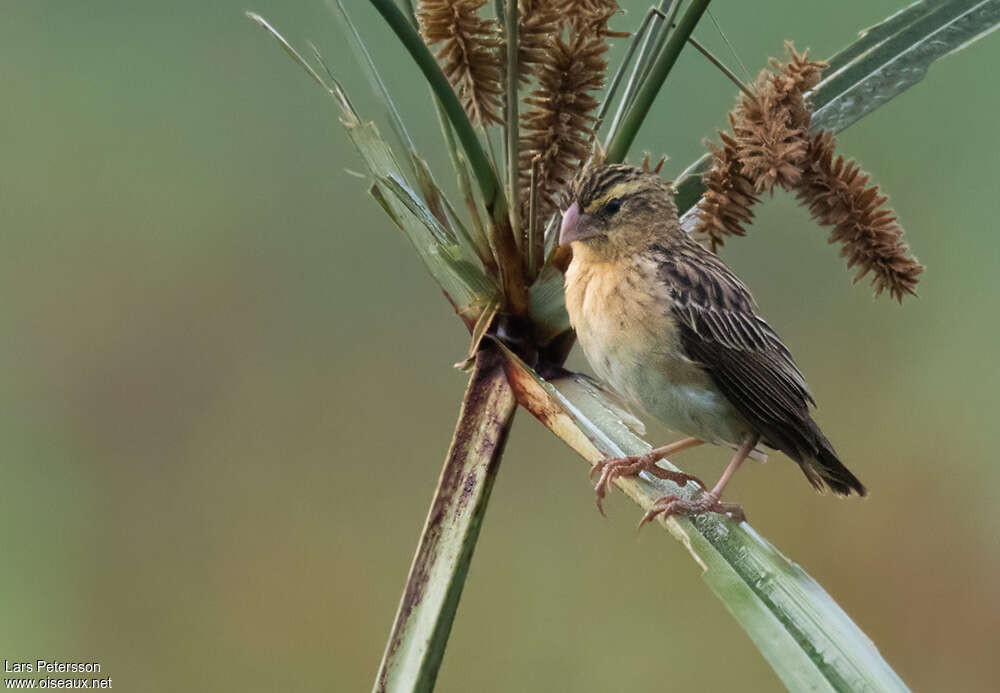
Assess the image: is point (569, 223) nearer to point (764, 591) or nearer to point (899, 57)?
point (899, 57)

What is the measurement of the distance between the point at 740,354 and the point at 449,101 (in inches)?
26.7

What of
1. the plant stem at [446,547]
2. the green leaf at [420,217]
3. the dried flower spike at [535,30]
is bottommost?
the plant stem at [446,547]

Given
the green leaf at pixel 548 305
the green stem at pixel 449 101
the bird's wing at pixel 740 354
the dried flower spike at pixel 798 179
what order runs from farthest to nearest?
the bird's wing at pixel 740 354 < the green leaf at pixel 548 305 < the dried flower spike at pixel 798 179 < the green stem at pixel 449 101

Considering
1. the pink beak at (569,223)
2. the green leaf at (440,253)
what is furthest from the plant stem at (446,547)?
the pink beak at (569,223)

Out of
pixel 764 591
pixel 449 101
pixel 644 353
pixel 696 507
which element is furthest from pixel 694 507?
pixel 449 101

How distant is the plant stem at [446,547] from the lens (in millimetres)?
1234

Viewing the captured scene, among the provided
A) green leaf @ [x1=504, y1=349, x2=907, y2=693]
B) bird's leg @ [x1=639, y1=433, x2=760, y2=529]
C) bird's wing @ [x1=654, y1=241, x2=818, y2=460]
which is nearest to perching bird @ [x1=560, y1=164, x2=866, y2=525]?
bird's wing @ [x1=654, y1=241, x2=818, y2=460]

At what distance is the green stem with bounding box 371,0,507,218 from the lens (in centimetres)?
115

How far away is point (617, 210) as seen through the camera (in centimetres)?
172

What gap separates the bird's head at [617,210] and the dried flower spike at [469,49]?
0.75 ft

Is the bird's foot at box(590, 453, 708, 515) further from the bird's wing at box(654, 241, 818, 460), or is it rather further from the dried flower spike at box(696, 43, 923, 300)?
the dried flower spike at box(696, 43, 923, 300)

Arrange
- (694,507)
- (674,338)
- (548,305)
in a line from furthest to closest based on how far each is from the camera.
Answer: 1. (674,338)
2. (548,305)
3. (694,507)

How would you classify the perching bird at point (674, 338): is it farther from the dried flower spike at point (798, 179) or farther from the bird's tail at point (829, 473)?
the dried flower spike at point (798, 179)

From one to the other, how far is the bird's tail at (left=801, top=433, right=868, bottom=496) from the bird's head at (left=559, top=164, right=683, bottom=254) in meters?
0.42
